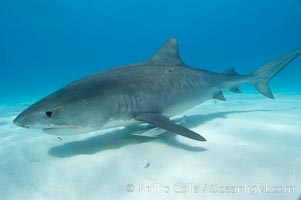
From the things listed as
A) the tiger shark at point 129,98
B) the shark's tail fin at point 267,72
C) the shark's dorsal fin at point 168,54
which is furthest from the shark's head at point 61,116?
Answer: the shark's tail fin at point 267,72

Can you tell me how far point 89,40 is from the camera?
470ft

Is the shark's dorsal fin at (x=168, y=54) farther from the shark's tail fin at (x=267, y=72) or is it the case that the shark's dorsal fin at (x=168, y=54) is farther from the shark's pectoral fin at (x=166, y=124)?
the shark's tail fin at (x=267, y=72)

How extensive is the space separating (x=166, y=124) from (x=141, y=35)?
14459 centimetres

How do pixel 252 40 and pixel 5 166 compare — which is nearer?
pixel 5 166

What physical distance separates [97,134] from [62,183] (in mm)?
2008

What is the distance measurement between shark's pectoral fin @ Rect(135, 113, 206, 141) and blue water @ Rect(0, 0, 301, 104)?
7386 cm

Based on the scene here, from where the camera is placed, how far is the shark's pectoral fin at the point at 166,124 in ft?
10.7

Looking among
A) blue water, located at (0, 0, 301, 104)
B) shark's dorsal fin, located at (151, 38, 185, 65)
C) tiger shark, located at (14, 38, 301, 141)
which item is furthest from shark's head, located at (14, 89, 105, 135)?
blue water, located at (0, 0, 301, 104)

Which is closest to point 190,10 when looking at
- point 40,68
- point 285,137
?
point 40,68

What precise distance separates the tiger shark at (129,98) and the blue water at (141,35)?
7189 centimetres

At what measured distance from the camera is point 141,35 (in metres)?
142

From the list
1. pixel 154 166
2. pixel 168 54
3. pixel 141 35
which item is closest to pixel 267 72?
pixel 168 54

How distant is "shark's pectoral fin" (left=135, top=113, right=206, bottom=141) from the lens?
325cm

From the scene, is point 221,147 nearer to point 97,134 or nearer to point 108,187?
point 108,187
